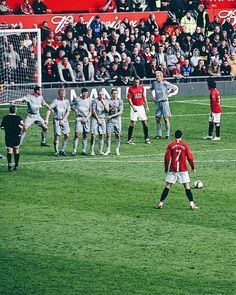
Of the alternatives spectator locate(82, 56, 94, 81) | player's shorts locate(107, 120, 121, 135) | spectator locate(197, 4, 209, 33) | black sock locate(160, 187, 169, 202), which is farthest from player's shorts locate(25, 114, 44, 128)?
spectator locate(197, 4, 209, 33)

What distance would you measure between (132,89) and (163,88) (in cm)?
132

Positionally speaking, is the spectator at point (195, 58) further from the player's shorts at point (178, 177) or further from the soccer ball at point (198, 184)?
the player's shorts at point (178, 177)

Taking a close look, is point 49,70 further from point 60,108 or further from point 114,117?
point 114,117

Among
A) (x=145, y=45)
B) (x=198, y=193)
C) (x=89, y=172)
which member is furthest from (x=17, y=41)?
(x=198, y=193)

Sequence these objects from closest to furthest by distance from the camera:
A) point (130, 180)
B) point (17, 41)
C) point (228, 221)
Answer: point (228, 221) < point (130, 180) < point (17, 41)

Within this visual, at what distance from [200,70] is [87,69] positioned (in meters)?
5.97

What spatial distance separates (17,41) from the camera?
5350 centimetres

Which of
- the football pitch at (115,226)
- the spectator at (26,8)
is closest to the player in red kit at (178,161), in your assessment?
the football pitch at (115,226)

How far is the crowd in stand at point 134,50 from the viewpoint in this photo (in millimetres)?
55281

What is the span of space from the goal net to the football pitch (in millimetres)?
7491

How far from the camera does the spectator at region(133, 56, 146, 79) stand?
186ft

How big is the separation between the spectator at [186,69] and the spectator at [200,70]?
0.28 meters

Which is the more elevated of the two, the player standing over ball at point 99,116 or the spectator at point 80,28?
the spectator at point 80,28

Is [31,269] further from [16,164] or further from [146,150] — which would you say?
[146,150]
